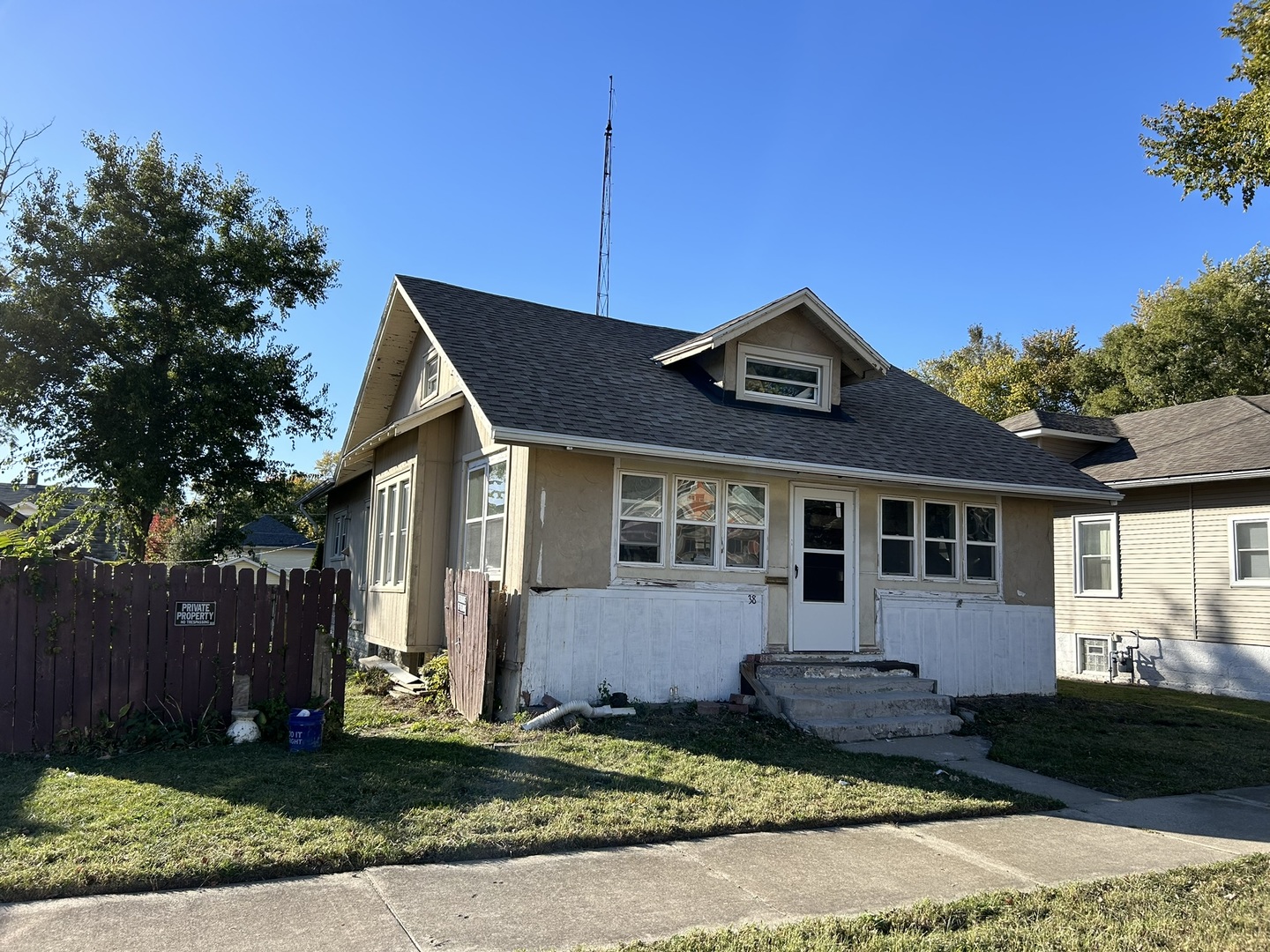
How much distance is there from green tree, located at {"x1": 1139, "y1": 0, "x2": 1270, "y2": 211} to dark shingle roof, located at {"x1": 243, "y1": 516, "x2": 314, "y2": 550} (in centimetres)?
3554

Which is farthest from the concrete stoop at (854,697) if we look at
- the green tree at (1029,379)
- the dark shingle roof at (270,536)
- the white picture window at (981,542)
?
the dark shingle roof at (270,536)

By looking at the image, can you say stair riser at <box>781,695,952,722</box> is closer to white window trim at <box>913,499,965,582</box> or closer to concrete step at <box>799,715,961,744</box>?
concrete step at <box>799,715,961,744</box>

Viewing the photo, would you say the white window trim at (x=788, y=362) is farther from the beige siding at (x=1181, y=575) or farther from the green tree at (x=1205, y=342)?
the green tree at (x=1205, y=342)

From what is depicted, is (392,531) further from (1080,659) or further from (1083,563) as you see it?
(1080,659)

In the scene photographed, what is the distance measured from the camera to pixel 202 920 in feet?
14.3

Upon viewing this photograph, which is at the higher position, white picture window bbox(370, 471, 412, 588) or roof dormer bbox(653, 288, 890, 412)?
roof dormer bbox(653, 288, 890, 412)

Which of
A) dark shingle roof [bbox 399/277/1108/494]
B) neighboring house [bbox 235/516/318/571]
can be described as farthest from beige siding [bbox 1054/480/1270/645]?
neighboring house [bbox 235/516/318/571]

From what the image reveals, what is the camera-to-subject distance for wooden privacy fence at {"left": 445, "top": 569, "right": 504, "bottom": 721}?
9711 millimetres

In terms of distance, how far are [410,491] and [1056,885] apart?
31.7 feet

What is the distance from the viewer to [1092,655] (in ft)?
60.0

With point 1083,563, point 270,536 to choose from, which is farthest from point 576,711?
point 270,536

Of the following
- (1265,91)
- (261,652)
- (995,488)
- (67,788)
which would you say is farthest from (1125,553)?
(67,788)

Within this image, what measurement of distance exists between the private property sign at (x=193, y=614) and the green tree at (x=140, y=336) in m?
13.9

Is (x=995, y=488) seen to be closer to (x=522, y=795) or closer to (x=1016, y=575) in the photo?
(x=1016, y=575)
